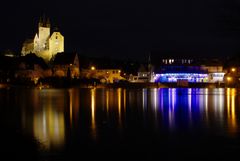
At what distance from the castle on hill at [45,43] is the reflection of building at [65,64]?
1060cm

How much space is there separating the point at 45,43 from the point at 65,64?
20363 millimetres

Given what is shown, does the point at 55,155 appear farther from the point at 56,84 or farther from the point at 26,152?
the point at 56,84

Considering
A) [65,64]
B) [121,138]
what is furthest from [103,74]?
[121,138]

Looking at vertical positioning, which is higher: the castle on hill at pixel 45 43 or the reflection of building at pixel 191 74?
the castle on hill at pixel 45 43

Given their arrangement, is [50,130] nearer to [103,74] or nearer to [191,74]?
[103,74]

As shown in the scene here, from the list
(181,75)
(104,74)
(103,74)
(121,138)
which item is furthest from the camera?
(181,75)

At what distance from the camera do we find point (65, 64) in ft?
359

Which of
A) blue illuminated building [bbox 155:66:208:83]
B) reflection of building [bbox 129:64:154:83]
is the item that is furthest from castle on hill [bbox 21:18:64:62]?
blue illuminated building [bbox 155:66:208:83]

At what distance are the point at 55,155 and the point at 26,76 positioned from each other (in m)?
95.0

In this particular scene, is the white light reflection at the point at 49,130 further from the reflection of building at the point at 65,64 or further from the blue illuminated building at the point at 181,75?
the blue illuminated building at the point at 181,75

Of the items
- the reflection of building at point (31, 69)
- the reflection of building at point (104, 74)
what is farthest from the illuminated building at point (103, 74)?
the reflection of building at point (31, 69)

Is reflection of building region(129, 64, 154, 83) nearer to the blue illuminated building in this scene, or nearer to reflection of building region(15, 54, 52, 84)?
the blue illuminated building

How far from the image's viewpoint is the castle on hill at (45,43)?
124m

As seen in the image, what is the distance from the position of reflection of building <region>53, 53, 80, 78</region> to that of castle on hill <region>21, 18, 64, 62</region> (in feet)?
34.8
